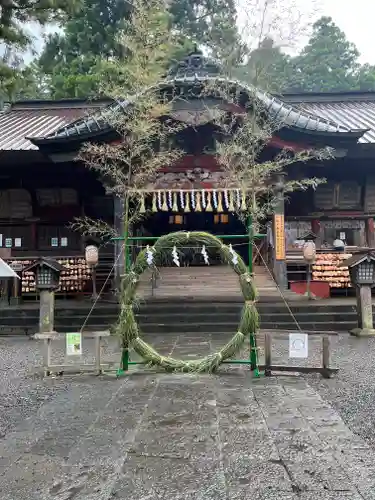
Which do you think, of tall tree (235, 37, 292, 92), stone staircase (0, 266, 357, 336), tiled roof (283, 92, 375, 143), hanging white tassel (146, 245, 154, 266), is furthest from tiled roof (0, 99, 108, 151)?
hanging white tassel (146, 245, 154, 266)

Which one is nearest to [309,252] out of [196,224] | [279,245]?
[279,245]

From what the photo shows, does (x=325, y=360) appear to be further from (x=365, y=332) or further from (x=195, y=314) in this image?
(x=195, y=314)

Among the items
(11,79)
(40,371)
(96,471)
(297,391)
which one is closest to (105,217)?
(11,79)

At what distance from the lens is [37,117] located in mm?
18875

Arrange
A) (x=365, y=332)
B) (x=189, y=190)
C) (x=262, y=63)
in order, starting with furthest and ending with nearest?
(x=189, y=190) → (x=365, y=332) → (x=262, y=63)

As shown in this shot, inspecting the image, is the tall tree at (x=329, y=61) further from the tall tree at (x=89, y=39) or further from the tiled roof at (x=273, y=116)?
the tiled roof at (x=273, y=116)

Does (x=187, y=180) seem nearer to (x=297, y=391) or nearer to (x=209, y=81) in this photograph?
(x=209, y=81)

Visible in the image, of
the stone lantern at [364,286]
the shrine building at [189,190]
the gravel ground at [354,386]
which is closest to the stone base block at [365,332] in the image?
the stone lantern at [364,286]

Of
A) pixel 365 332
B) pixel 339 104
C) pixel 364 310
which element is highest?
pixel 339 104

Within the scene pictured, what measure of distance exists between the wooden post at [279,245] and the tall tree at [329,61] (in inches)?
1140

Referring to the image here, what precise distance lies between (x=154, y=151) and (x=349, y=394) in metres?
8.59

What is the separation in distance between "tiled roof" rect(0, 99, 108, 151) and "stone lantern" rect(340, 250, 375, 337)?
1065cm

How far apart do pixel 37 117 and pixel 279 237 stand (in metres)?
12.1

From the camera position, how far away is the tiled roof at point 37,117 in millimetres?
15895
